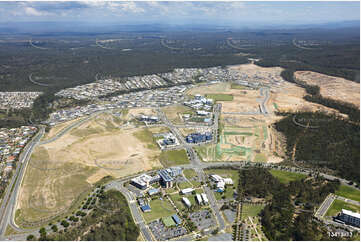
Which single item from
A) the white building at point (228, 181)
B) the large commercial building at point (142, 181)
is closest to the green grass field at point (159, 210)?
the large commercial building at point (142, 181)

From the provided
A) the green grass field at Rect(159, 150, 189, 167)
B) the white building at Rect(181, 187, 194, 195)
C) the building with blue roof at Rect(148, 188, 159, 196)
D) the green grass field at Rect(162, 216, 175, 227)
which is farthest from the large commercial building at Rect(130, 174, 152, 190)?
the green grass field at Rect(162, 216, 175, 227)

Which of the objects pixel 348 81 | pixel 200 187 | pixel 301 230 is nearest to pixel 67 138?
pixel 200 187

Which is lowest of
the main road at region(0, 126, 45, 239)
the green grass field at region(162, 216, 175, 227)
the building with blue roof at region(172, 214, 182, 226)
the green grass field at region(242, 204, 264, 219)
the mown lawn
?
the mown lawn

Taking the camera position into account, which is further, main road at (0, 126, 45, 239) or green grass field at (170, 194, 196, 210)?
A: green grass field at (170, 194, 196, 210)

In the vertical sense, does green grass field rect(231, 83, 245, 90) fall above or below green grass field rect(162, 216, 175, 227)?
above

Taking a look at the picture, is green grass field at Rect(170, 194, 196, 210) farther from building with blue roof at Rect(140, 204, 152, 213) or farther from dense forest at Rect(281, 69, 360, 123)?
dense forest at Rect(281, 69, 360, 123)

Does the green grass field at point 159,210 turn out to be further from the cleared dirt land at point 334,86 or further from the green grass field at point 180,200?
the cleared dirt land at point 334,86

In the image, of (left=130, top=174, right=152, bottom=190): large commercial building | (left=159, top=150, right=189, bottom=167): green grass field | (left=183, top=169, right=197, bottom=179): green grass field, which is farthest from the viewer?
(left=159, top=150, right=189, bottom=167): green grass field

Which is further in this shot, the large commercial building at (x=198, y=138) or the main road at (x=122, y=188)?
the large commercial building at (x=198, y=138)
